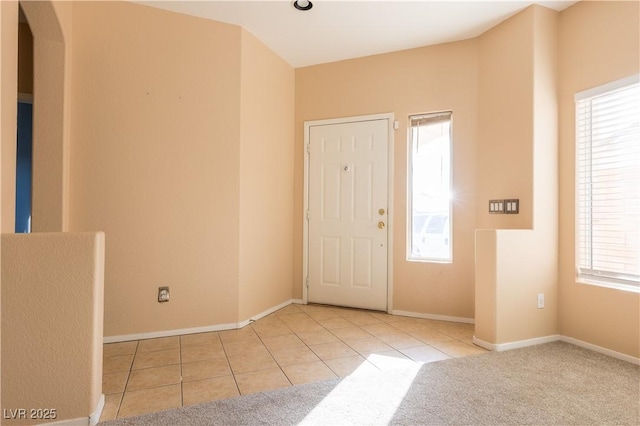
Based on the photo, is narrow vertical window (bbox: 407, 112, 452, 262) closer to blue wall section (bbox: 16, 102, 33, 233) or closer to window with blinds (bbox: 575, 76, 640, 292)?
window with blinds (bbox: 575, 76, 640, 292)

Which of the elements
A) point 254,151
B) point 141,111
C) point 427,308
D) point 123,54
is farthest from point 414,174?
point 123,54

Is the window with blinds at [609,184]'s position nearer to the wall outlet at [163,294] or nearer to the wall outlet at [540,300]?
the wall outlet at [540,300]

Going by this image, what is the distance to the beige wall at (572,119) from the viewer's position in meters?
2.49

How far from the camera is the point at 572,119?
288cm

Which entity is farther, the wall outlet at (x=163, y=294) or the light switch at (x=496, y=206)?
the light switch at (x=496, y=206)

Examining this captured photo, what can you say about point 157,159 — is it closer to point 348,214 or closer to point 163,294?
point 163,294

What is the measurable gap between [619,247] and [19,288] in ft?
12.2

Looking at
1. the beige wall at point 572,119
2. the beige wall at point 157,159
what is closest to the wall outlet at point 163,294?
the beige wall at point 157,159

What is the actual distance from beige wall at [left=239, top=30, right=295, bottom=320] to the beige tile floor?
45 cm

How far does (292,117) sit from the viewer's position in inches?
166

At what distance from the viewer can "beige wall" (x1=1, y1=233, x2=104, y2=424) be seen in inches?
63.2

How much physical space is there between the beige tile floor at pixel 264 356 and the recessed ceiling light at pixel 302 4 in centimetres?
283

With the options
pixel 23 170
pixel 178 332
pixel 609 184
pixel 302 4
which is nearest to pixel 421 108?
pixel 302 4

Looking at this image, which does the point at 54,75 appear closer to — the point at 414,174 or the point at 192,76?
the point at 192,76
